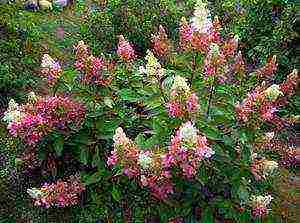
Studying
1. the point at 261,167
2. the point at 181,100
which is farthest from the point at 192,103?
the point at 261,167

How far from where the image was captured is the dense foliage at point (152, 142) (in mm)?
4051

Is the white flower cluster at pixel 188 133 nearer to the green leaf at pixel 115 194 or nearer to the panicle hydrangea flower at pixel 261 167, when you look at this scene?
the panicle hydrangea flower at pixel 261 167

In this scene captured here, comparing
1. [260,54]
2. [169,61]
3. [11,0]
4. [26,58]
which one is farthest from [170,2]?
[169,61]

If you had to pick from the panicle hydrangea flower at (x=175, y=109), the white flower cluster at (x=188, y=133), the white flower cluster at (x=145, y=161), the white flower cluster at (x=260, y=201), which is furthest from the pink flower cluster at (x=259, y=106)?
the white flower cluster at (x=145, y=161)

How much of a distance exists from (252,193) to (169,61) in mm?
1592

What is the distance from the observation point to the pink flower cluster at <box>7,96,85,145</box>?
14.2 ft

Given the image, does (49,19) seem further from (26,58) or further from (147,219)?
(147,219)

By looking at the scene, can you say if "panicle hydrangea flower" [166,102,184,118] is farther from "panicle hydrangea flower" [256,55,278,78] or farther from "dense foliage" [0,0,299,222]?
"panicle hydrangea flower" [256,55,278,78]

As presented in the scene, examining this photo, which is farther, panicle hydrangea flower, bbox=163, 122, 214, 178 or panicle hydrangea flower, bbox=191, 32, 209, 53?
panicle hydrangea flower, bbox=191, 32, 209, 53

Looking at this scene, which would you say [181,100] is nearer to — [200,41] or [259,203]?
[200,41]

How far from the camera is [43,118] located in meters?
4.47

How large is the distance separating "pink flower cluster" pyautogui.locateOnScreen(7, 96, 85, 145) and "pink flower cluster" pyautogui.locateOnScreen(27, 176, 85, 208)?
41cm

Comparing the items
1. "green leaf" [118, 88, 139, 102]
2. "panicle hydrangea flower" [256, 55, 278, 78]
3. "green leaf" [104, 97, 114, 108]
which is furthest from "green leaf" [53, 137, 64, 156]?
"panicle hydrangea flower" [256, 55, 278, 78]

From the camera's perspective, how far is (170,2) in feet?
32.4
